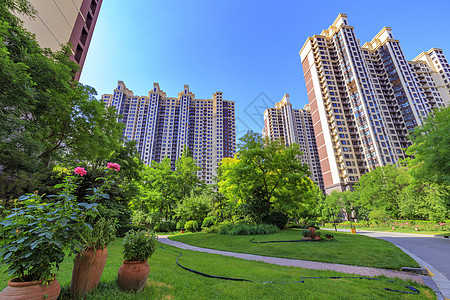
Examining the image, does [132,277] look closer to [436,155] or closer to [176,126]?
[436,155]

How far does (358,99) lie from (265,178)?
2560 inches

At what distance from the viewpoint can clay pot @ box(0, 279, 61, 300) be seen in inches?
86.6

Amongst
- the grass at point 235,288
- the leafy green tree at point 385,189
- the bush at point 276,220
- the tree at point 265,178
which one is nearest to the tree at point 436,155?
the tree at point 265,178

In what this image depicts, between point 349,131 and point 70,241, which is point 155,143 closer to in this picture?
point 349,131

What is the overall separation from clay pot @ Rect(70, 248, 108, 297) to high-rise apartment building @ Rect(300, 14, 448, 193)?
64.6 m

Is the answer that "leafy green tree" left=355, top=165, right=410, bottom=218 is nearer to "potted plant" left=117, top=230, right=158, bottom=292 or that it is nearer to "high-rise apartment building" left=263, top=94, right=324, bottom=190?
"potted plant" left=117, top=230, right=158, bottom=292

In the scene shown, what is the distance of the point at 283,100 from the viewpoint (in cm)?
Answer: 11550

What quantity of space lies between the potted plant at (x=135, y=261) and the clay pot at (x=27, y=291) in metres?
1.09

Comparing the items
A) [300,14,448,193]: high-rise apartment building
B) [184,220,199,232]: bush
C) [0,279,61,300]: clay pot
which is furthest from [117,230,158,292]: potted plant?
[300,14,448,193]: high-rise apartment building

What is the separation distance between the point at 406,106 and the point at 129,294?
94113mm

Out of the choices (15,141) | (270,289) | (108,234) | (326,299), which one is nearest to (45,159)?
(15,141)

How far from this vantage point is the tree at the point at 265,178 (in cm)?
1775

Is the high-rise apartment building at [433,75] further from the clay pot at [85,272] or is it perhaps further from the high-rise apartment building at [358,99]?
the clay pot at [85,272]

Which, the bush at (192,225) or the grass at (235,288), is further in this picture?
the bush at (192,225)
